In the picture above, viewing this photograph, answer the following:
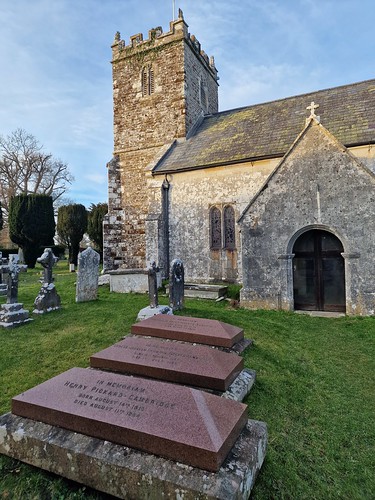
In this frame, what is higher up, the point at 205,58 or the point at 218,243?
the point at 205,58

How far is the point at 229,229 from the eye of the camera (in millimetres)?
12648

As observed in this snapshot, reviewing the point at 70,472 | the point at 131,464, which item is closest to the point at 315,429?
the point at 131,464

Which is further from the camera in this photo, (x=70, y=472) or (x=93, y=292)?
(x=93, y=292)

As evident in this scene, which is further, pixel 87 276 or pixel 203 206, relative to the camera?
pixel 203 206

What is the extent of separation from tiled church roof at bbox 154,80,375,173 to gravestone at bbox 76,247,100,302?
19.7ft

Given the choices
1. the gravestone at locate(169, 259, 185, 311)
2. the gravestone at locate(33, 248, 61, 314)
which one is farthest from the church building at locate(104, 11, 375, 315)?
the gravestone at locate(33, 248, 61, 314)

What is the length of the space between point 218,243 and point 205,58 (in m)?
12.7

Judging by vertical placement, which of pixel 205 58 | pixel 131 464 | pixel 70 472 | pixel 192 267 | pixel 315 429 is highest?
pixel 205 58

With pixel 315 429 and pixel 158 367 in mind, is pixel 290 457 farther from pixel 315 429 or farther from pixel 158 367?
pixel 158 367

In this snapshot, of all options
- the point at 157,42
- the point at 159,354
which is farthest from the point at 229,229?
the point at 157,42

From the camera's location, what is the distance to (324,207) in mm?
8742

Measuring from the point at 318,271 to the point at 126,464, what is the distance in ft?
27.7

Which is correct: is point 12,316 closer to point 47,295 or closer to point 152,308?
point 47,295

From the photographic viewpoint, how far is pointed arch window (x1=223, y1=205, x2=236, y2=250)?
12.5 metres
